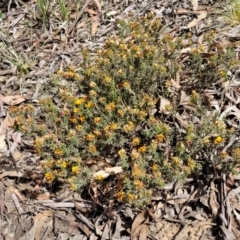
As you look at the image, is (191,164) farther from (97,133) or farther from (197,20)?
(197,20)

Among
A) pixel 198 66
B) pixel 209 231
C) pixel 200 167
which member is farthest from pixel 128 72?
pixel 209 231

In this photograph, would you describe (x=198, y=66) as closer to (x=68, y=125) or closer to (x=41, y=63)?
(x=68, y=125)

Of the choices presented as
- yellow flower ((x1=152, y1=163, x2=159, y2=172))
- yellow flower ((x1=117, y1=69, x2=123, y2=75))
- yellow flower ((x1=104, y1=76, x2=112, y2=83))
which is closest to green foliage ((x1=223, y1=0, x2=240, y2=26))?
yellow flower ((x1=117, y1=69, x2=123, y2=75))

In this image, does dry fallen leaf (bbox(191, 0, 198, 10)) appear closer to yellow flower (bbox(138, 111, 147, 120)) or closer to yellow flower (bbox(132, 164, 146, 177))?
yellow flower (bbox(138, 111, 147, 120))

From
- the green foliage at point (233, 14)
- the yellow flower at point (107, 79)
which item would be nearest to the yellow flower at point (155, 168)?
the yellow flower at point (107, 79)

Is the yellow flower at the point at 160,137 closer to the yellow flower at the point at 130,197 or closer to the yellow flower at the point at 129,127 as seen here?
the yellow flower at the point at 129,127

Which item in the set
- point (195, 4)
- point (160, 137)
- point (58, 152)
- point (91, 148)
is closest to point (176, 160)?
point (160, 137)

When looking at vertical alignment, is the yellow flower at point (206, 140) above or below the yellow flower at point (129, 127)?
below

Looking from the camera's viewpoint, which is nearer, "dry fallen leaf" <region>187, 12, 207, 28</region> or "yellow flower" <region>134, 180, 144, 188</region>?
"yellow flower" <region>134, 180, 144, 188</region>

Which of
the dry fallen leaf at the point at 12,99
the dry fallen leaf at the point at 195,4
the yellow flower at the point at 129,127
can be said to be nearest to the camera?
the yellow flower at the point at 129,127
